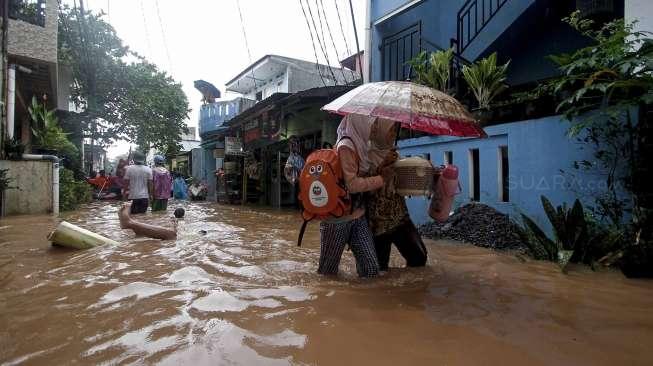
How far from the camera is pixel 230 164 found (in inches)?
675

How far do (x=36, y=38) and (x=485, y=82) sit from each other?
11.8m

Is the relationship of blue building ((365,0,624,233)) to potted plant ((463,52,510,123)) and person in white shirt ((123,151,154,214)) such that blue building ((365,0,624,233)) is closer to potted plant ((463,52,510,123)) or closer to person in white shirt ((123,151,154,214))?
potted plant ((463,52,510,123))

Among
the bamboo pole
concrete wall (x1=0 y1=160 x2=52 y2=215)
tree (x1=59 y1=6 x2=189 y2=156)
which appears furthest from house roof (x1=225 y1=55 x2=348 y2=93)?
the bamboo pole

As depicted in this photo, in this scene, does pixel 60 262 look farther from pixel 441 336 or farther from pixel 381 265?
pixel 441 336

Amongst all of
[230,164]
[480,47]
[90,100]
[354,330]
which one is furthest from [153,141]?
[354,330]

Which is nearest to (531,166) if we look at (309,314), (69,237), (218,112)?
(309,314)

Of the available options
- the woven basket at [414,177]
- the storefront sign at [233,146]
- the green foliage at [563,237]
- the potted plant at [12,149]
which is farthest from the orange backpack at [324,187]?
the storefront sign at [233,146]

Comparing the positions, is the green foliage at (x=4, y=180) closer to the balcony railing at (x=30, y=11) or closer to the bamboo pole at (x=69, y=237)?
the balcony railing at (x=30, y=11)

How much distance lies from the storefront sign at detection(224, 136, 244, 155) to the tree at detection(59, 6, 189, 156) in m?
4.85

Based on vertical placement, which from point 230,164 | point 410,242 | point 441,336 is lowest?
point 441,336

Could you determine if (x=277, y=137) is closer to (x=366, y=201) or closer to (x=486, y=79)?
(x=486, y=79)

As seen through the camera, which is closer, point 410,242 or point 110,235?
point 410,242

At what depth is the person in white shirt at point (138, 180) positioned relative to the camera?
328 inches

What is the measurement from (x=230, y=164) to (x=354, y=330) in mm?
15660
